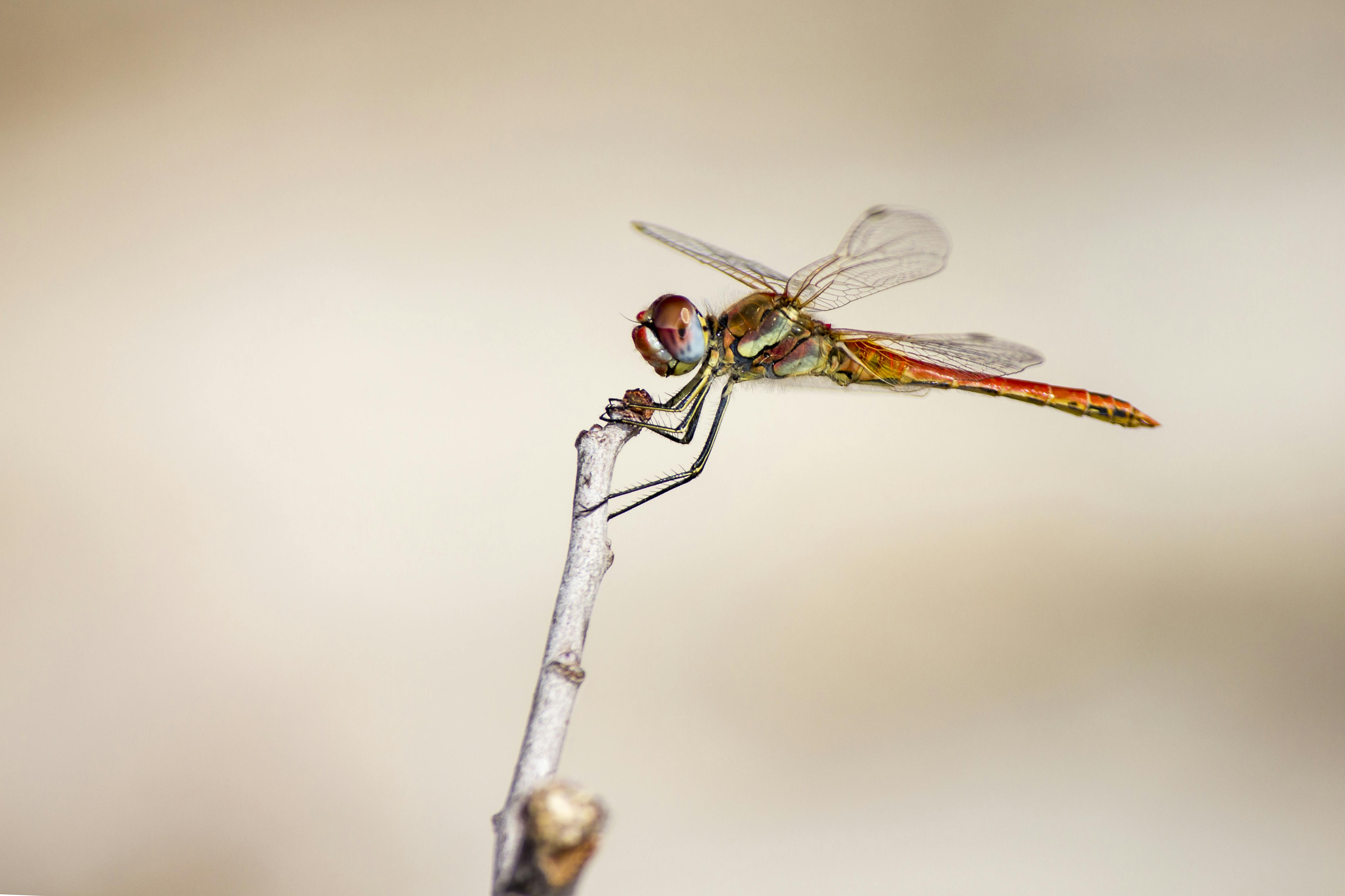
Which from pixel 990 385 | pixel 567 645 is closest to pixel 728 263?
pixel 990 385

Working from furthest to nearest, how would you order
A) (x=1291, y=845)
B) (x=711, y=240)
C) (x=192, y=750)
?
(x=711, y=240) → (x=1291, y=845) → (x=192, y=750)

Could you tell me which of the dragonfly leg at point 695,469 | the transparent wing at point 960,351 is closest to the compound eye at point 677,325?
the dragonfly leg at point 695,469

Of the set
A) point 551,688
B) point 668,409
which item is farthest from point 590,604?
point 668,409

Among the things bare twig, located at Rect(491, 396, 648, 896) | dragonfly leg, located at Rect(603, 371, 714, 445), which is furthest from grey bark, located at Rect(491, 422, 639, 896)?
dragonfly leg, located at Rect(603, 371, 714, 445)

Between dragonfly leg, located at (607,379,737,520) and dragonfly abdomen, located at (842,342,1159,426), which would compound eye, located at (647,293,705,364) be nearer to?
dragonfly leg, located at (607,379,737,520)

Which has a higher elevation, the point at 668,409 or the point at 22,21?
the point at 22,21

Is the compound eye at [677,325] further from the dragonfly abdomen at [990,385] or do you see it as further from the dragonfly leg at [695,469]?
the dragonfly abdomen at [990,385]

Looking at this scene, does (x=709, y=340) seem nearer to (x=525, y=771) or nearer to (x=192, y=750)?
(x=525, y=771)
